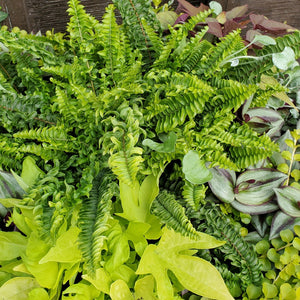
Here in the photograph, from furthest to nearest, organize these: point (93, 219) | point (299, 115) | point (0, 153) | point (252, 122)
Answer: point (299, 115) < point (252, 122) < point (0, 153) < point (93, 219)

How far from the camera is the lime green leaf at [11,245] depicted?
750mm

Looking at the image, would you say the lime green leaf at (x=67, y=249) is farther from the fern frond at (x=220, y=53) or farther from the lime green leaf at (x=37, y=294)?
the fern frond at (x=220, y=53)

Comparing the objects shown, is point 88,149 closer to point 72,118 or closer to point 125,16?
point 72,118

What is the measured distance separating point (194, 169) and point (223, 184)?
0.16m

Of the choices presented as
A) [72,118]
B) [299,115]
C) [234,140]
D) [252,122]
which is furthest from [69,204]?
[299,115]

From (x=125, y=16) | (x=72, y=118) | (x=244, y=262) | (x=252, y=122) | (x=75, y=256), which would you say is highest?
(x=125, y=16)

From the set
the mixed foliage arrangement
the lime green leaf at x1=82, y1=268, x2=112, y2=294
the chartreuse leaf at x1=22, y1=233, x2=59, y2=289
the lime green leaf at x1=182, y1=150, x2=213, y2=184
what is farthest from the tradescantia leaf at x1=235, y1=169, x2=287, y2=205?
the chartreuse leaf at x1=22, y1=233, x2=59, y2=289

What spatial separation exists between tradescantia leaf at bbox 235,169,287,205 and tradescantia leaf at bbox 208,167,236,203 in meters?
0.02

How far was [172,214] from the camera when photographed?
715 mm

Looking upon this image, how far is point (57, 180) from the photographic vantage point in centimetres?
76

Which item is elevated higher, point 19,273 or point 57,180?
point 57,180

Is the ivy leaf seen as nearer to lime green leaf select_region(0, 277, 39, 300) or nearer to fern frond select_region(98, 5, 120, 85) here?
fern frond select_region(98, 5, 120, 85)

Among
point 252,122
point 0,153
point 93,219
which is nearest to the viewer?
point 93,219

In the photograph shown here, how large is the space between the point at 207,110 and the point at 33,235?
1.84 ft
